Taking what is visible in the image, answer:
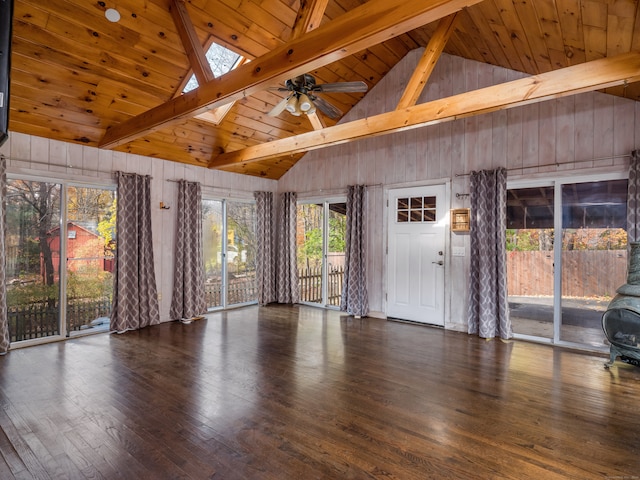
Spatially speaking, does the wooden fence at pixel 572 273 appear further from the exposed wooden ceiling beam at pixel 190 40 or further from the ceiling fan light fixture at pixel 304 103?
the exposed wooden ceiling beam at pixel 190 40

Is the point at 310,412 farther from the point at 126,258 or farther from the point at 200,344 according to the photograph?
the point at 126,258

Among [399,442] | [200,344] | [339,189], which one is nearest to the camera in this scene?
[399,442]

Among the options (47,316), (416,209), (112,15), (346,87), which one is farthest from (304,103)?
(47,316)

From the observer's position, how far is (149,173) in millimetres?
5414

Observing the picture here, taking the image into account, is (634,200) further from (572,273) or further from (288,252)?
(288,252)

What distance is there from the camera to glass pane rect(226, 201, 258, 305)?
6.67 meters

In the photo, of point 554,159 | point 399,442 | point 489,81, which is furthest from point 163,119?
point 554,159

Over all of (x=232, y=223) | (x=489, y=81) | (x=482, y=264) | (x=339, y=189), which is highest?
(x=489, y=81)

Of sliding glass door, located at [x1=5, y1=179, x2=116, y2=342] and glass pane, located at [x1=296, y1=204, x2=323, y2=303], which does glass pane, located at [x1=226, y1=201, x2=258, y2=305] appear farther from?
sliding glass door, located at [x1=5, y1=179, x2=116, y2=342]

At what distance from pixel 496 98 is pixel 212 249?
196 inches

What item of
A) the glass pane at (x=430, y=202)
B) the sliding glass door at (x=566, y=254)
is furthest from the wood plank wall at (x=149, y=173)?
the sliding glass door at (x=566, y=254)

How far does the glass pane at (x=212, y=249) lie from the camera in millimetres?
6285

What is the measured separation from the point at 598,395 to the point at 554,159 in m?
2.74

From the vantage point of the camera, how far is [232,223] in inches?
264
